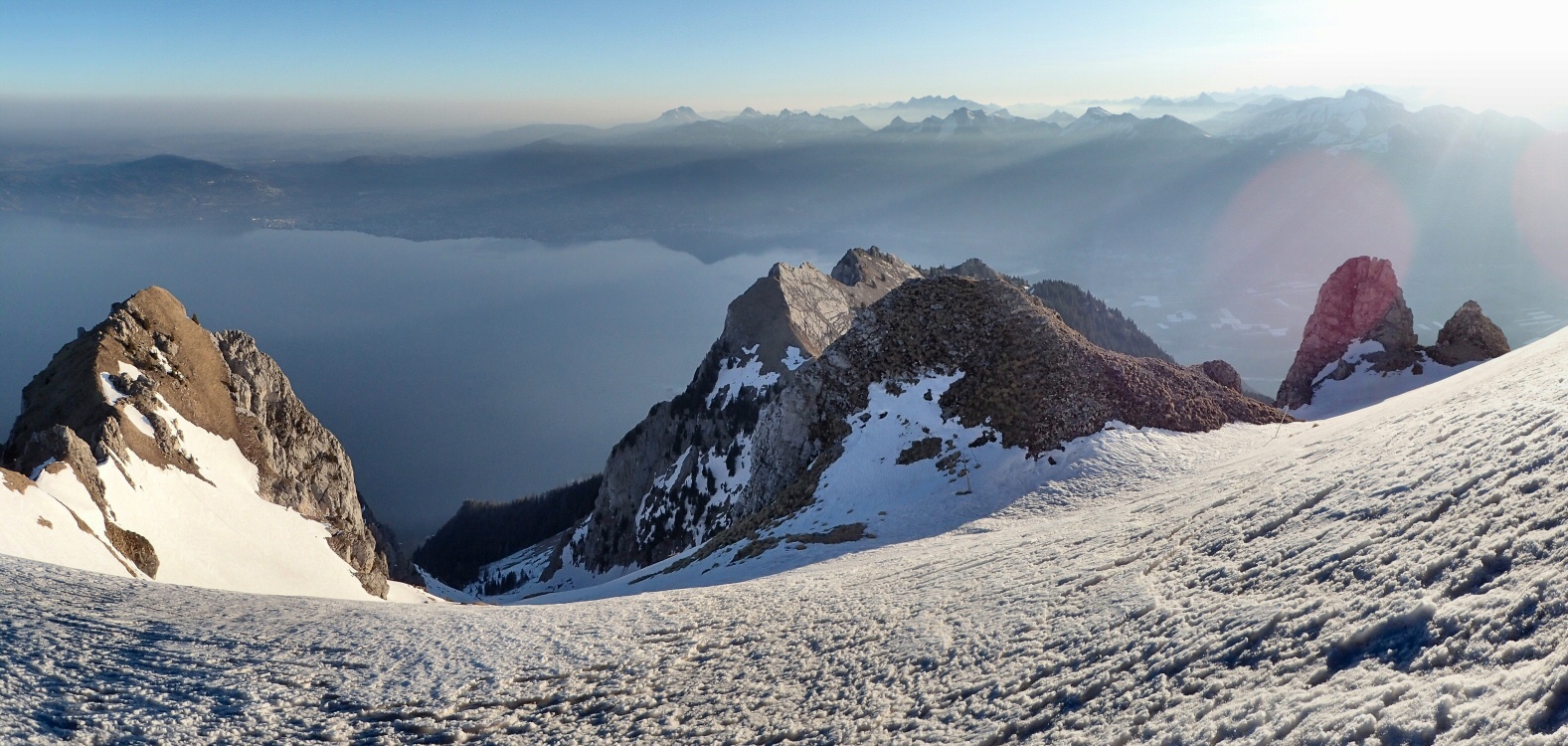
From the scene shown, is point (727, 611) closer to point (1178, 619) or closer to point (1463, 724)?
point (1178, 619)

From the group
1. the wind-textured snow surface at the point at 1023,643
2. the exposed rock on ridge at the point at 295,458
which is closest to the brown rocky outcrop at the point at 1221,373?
the wind-textured snow surface at the point at 1023,643

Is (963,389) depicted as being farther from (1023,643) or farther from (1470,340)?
(1470,340)

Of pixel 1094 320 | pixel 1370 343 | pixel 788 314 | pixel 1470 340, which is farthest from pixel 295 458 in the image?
pixel 1094 320

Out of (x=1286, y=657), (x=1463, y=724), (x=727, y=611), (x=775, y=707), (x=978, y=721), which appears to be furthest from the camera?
(x=727, y=611)

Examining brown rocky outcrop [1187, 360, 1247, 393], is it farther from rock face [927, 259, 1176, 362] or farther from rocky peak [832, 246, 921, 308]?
rock face [927, 259, 1176, 362]

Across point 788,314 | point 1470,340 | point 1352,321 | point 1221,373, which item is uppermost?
point 788,314

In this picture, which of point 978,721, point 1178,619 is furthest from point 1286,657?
point 978,721
